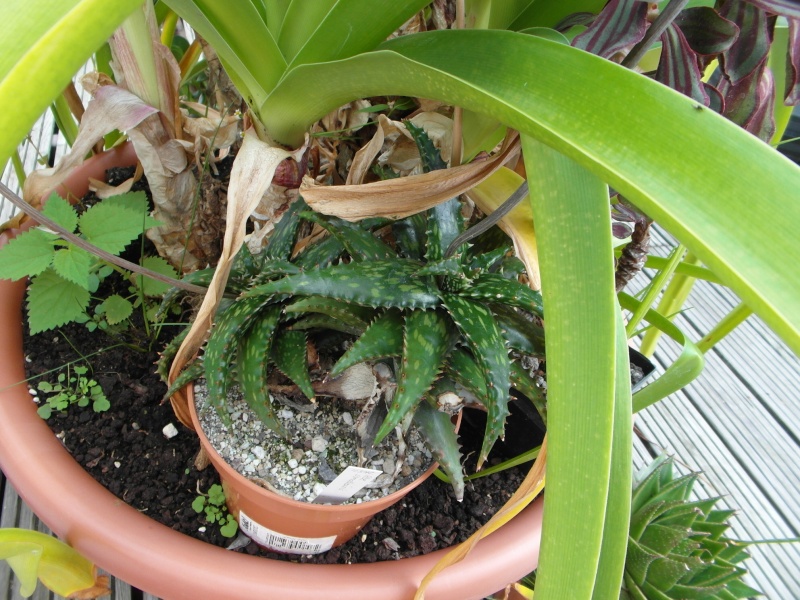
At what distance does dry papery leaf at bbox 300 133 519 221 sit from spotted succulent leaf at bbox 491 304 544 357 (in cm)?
10

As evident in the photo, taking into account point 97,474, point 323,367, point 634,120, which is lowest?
point 97,474

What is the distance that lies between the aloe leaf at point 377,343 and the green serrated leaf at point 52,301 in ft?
0.99

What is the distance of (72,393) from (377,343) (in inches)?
14.4

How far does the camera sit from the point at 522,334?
0.43 m

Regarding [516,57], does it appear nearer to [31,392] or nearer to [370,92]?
[370,92]

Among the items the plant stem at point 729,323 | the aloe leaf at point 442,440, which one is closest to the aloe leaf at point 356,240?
the aloe leaf at point 442,440

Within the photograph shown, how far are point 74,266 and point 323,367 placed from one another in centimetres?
23

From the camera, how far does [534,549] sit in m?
0.49

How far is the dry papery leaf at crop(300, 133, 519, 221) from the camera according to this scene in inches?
15.5

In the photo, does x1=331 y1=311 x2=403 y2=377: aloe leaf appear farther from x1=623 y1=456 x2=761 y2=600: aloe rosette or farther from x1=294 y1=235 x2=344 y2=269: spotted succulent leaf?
x1=623 y1=456 x2=761 y2=600: aloe rosette

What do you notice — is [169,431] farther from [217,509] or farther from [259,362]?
[259,362]

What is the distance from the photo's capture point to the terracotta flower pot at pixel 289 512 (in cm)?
46

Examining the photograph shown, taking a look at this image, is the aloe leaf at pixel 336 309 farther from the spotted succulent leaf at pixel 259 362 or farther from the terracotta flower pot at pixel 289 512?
the terracotta flower pot at pixel 289 512

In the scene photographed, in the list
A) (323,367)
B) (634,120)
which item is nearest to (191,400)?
(323,367)
